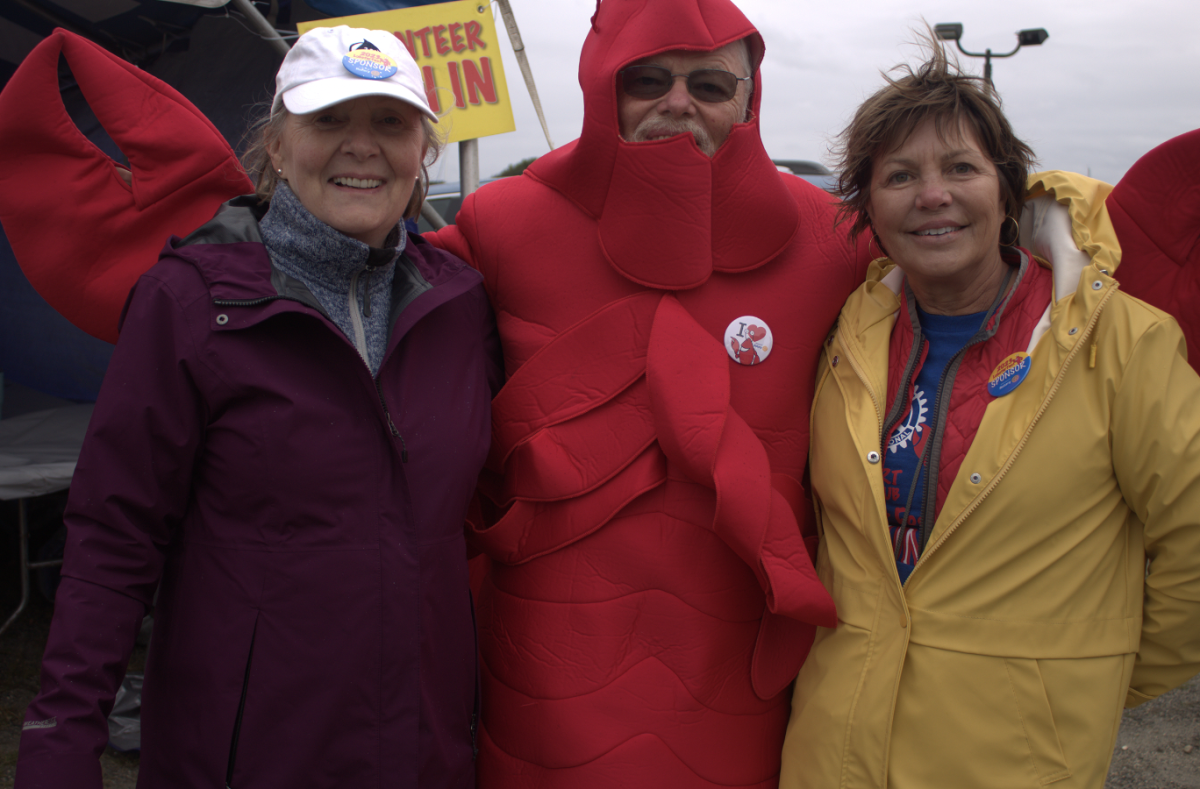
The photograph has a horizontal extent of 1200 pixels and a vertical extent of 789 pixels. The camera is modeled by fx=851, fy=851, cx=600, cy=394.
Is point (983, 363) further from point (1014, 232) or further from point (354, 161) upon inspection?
point (354, 161)

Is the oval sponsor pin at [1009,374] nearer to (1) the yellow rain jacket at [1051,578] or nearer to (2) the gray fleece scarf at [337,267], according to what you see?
(1) the yellow rain jacket at [1051,578]

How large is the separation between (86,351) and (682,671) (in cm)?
377

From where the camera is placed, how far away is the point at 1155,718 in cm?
345

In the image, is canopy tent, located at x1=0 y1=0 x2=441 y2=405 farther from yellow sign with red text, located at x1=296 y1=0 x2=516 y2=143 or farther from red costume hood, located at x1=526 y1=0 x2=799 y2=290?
red costume hood, located at x1=526 y1=0 x2=799 y2=290

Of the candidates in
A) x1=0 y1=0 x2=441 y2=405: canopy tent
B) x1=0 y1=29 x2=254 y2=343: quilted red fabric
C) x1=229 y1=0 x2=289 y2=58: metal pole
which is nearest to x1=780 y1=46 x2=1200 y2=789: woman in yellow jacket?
x1=0 y1=29 x2=254 y2=343: quilted red fabric

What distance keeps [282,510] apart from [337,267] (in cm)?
43

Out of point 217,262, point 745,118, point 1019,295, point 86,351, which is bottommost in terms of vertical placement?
point 86,351

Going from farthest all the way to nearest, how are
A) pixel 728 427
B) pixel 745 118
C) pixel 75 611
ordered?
pixel 745 118
pixel 728 427
pixel 75 611

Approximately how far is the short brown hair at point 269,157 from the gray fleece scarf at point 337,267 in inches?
3.9

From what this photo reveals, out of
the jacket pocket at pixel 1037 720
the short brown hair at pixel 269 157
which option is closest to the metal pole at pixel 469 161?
the short brown hair at pixel 269 157

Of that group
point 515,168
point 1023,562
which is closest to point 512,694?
point 1023,562

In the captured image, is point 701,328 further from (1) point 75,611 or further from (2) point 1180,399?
(1) point 75,611

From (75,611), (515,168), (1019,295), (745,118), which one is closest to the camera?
(75,611)

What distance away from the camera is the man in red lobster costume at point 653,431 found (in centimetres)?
166
